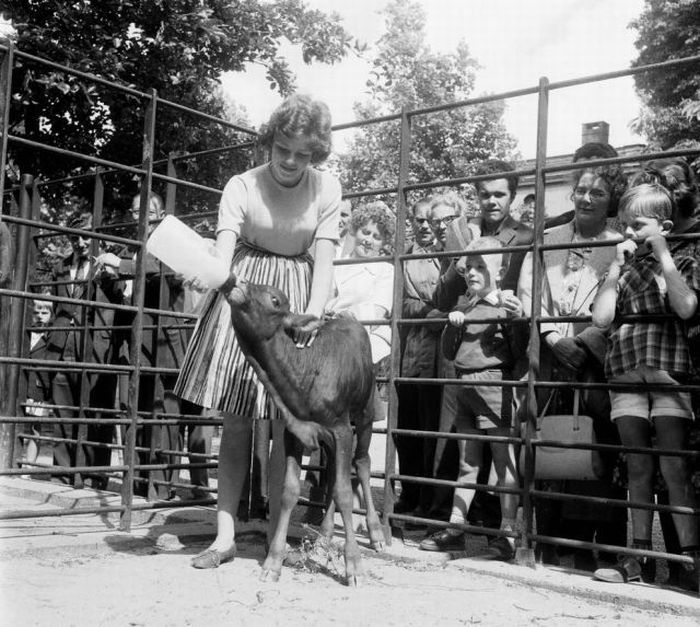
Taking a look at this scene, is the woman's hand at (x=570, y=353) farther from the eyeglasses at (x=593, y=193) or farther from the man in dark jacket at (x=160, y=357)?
the man in dark jacket at (x=160, y=357)

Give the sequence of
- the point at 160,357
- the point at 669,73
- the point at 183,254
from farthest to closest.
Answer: the point at 669,73
the point at 160,357
the point at 183,254

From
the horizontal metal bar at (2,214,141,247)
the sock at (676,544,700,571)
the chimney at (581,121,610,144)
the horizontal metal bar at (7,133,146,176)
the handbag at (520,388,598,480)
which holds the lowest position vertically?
the sock at (676,544,700,571)

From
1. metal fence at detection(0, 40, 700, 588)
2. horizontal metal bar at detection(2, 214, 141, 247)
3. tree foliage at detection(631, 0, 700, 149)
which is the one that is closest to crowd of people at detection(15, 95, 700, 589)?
metal fence at detection(0, 40, 700, 588)

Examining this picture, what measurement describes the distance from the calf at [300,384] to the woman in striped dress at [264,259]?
11.1 inches

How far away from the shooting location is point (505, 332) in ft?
16.1

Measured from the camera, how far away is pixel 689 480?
4.05 m

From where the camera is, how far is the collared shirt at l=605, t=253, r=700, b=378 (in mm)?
3934

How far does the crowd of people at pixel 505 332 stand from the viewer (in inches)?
158

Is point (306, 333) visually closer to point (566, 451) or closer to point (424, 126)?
point (566, 451)

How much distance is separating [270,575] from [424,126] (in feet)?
81.9

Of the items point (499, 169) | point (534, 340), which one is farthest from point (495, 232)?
point (534, 340)

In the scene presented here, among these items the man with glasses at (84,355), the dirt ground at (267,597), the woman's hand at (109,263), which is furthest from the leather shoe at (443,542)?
the woman's hand at (109,263)

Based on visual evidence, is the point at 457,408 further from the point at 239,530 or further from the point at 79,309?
the point at 79,309

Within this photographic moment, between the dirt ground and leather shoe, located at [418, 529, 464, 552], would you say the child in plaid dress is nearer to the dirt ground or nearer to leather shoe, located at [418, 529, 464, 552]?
the dirt ground
